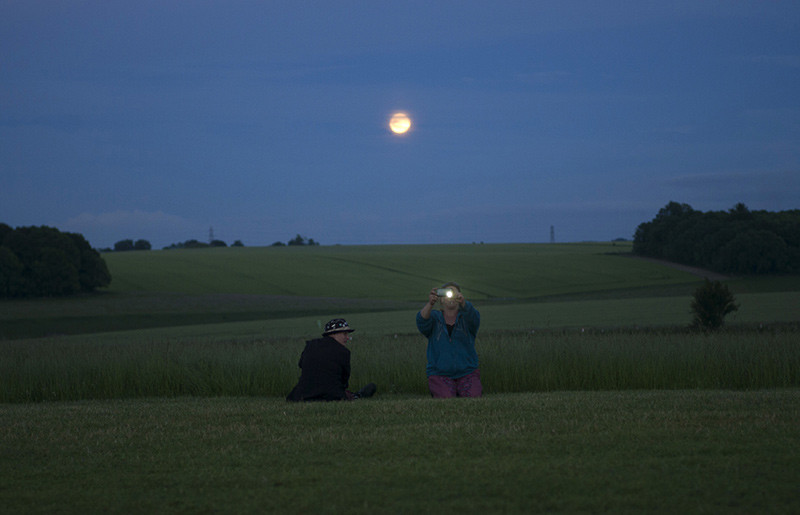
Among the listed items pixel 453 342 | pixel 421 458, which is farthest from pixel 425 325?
pixel 421 458

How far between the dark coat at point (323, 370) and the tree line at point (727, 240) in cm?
6387

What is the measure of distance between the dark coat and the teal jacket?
123 centimetres

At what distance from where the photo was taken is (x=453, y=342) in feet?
34.0

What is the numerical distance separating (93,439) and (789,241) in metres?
72.1

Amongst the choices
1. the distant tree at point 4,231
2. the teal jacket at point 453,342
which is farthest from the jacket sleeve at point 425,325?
the distant tree at point 4,231

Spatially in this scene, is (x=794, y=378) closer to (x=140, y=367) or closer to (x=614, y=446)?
(x=614, y=446)

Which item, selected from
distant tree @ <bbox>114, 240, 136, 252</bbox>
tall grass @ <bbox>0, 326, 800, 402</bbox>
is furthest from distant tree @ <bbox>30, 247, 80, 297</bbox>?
distant tree @ <bbox>114, 240, 136, 252</bbox>

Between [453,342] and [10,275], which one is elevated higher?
[10,275]

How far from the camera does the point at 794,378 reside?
1247cm

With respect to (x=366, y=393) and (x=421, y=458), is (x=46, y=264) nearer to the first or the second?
(x=366, y=393)

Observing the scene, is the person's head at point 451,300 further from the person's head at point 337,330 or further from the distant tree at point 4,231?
the distant tree at point 4,231

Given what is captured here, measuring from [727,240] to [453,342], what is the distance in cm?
6694

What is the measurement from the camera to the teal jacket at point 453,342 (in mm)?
10328

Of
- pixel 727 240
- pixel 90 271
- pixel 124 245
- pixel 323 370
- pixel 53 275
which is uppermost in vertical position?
pixel 124 245
